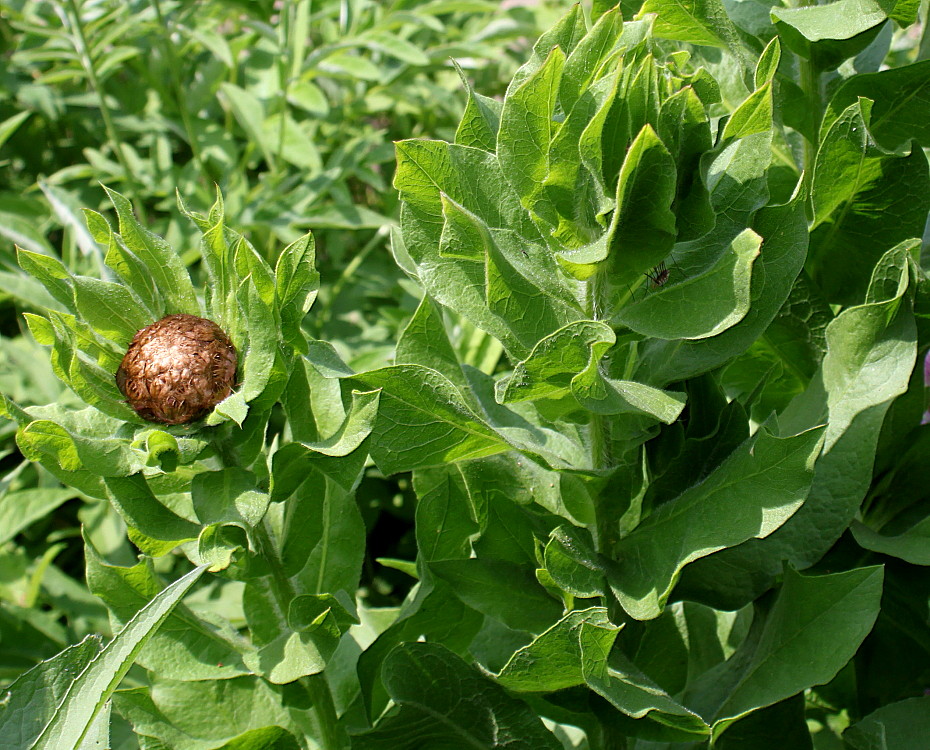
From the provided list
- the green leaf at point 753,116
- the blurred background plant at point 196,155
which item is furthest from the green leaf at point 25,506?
the green leaf at point 753,116

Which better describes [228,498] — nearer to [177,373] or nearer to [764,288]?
[177,373]

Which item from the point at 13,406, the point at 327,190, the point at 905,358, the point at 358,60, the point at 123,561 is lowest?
the point at 123,561

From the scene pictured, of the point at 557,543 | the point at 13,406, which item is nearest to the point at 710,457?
the point at 557,543

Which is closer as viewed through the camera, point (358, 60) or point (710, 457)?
point (710, 457)

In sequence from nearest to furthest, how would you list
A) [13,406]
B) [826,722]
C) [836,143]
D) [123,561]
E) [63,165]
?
[13,406], [836,143], [826,722], [123,561], [63,165]

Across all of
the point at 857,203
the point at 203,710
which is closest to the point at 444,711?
the point at 203,710

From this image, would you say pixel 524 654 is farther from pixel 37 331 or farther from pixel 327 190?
pixel 327 190
